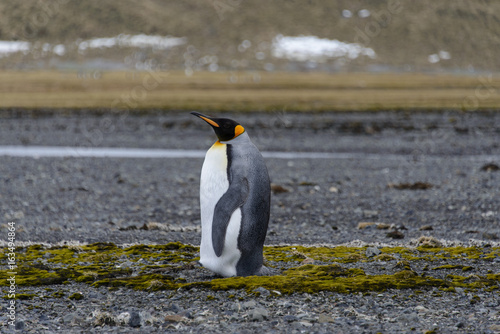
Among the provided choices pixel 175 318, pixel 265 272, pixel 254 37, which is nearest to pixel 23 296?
pixel 175 318

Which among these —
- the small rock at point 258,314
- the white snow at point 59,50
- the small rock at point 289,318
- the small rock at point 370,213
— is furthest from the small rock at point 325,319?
the white snow at point 59,50

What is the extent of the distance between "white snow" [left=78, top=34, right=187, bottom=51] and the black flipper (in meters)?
125

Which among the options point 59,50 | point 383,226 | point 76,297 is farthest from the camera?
point 59,50

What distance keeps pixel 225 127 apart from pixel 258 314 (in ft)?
5.87

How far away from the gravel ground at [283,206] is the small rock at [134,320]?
1cm

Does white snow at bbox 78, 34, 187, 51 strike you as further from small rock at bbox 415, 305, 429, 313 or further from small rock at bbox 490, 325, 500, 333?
small rock at bbox 490, 325, 500, 333

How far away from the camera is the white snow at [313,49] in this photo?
398 feet

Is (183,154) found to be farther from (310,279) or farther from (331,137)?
(310,279)

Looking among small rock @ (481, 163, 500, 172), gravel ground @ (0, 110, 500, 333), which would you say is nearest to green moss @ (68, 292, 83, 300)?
gravel ground @ (0, 110, 500, 333)

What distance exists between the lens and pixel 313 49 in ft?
420

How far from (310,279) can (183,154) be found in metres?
15.4

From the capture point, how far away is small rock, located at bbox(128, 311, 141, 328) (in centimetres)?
489

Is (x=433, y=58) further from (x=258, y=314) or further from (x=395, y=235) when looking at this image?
(x=258, y=314)

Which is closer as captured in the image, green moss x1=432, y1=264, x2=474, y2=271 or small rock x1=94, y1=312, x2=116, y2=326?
small rock x1=94, y1=312, x2=116, y2=326
